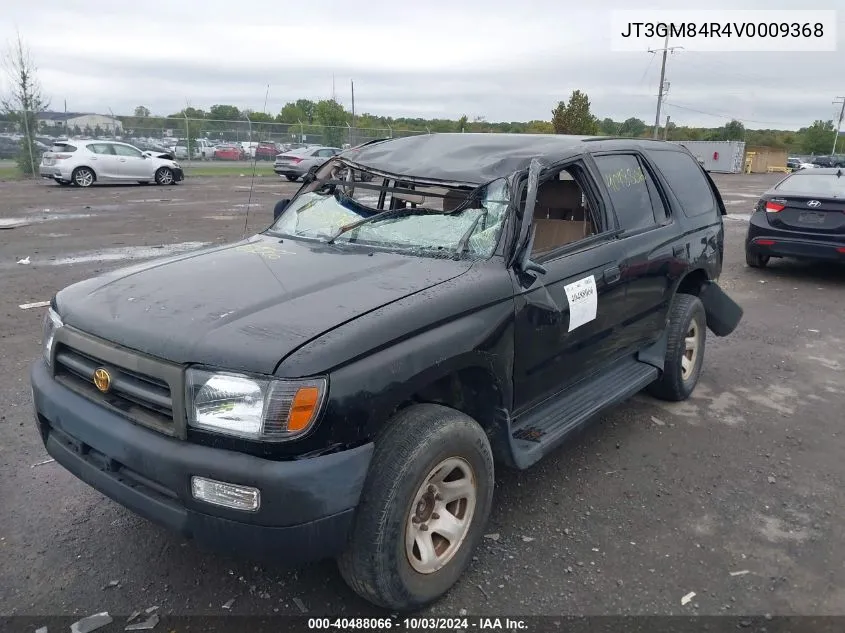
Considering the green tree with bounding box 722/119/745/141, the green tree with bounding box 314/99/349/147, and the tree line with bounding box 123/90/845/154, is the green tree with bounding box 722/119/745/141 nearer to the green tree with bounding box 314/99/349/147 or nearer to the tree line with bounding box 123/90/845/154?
the tree line with bounding box 123/90/845/154

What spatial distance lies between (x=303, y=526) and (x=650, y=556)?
1760 millimetres

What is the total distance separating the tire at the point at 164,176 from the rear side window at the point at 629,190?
20714 millimetres

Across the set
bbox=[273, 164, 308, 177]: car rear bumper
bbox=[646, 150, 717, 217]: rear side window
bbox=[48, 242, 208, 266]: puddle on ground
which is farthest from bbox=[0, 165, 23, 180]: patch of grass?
bbox=[646, 150, 717, 217]: rear side window

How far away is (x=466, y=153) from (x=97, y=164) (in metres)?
19.8

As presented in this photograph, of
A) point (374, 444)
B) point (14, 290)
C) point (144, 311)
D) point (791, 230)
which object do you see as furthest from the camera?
point (791, 230)

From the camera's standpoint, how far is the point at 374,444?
2420 millimetres

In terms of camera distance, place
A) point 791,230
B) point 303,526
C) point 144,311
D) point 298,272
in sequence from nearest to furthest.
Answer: point 303,526, point 144,311, point 298,272, point 791,230

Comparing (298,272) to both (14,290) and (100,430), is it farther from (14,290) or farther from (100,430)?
(14,290)

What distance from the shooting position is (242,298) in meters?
2.71

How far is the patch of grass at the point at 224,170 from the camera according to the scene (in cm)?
2905

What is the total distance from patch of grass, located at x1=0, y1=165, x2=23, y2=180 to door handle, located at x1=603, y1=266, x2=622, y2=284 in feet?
82.0

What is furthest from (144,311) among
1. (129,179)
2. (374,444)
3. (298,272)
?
(129,179)

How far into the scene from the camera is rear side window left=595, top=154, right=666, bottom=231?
4.05 metres

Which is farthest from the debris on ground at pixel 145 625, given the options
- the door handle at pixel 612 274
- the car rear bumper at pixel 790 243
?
the car rear bumper at pixel 790 243
